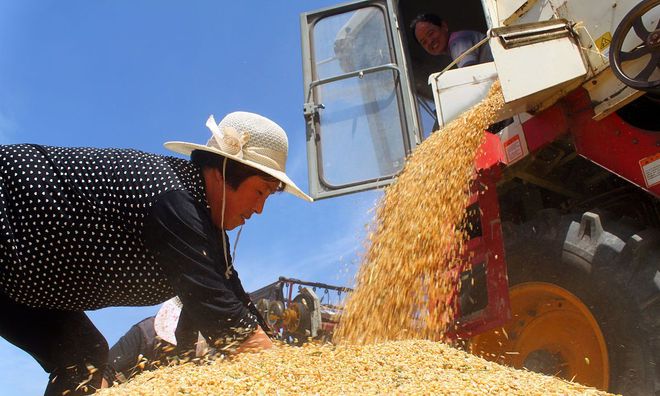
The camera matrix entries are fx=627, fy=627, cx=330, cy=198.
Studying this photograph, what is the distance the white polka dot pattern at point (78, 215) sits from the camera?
87.1 inches

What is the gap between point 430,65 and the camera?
581 centimetres

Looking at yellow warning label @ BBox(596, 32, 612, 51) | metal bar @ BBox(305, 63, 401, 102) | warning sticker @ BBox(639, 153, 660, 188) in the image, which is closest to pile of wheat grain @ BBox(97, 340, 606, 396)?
warning sticker @ BBox(639, 153, 660, 188)

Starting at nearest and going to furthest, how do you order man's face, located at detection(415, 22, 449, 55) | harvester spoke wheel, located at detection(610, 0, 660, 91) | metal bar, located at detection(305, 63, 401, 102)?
harvester spoke wheel, located at detection(610, 0, 660, 91), metal bar, located at detection(305, 63, 401, 102), man's face, located at detection(415, 22, 449, 55)

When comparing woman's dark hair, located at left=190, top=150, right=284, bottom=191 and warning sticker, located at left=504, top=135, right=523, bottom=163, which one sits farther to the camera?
warning sticker, located at left=504, top=135, right=523, bottom=163

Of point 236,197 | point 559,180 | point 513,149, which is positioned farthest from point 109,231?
point 559,180

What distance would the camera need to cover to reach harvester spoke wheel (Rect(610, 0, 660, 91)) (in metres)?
2.61

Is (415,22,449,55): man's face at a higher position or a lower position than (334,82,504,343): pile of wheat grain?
higher

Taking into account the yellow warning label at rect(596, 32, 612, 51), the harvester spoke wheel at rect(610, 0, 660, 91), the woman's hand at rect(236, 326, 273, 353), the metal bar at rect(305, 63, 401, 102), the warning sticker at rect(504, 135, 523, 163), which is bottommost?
the woman's hand at rect(236, 326, 273, 353)

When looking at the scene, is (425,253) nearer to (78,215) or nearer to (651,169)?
(651,169)

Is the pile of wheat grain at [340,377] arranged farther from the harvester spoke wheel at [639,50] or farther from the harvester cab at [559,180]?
the harvester spoke wheel at [639,50]

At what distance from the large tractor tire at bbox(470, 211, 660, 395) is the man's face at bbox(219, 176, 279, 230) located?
1576 millimetres

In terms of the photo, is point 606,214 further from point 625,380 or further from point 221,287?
point 221,287

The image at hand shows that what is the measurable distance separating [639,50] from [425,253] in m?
1.45

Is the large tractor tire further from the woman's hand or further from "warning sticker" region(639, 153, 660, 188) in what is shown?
the woman's hand
